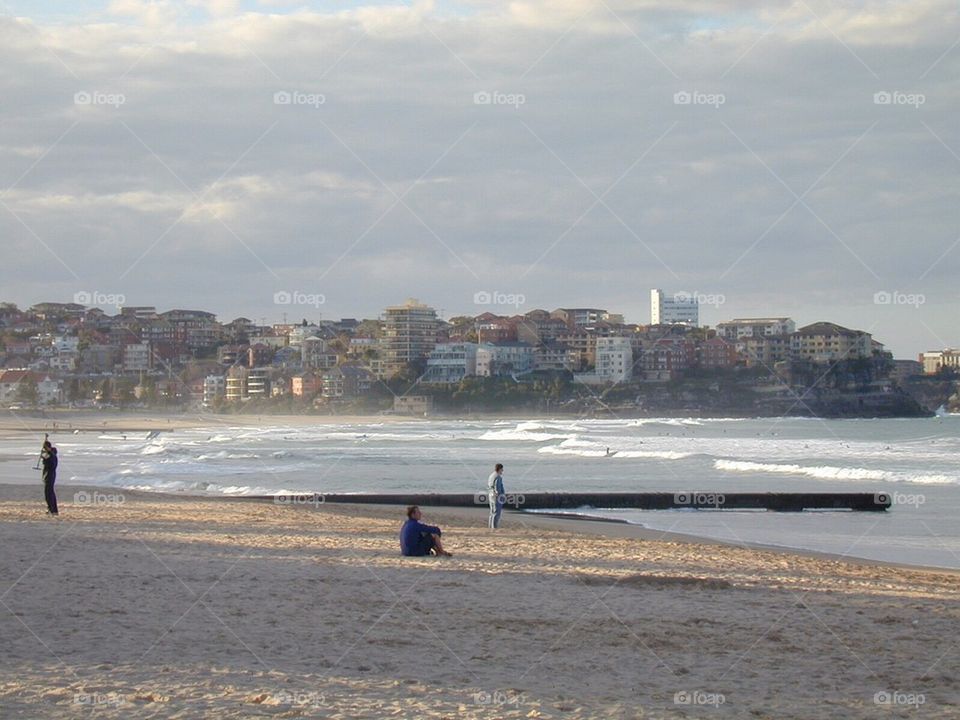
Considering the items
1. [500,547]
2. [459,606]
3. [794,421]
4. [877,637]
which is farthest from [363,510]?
[794,421]

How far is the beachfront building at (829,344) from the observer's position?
325ft

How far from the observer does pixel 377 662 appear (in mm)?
8109

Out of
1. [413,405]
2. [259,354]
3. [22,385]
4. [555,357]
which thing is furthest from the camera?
[555,357]

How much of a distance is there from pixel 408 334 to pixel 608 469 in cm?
5483

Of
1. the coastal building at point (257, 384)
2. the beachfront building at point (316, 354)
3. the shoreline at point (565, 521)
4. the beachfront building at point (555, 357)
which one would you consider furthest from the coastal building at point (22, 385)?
the shoreline at point (565, 521)

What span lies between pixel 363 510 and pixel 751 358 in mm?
81553

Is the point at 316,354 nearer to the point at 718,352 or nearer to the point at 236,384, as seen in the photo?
the point at 236,384

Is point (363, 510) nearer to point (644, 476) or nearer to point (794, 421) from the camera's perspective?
point (644, 476)

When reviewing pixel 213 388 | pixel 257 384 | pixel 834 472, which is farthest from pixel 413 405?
pixel 834 472

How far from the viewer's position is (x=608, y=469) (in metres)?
39.5

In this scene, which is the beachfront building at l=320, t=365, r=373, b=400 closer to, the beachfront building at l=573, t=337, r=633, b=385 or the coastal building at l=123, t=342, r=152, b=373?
the coastal building at l=123, t=342, r=152, b=373

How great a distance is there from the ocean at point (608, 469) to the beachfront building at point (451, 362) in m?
29.7

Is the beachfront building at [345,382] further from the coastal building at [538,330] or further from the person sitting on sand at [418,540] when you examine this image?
the person sitting on sand at [418,540]

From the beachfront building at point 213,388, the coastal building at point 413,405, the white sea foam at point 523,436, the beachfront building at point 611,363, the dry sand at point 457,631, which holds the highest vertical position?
the beachfront building at point 611,363
